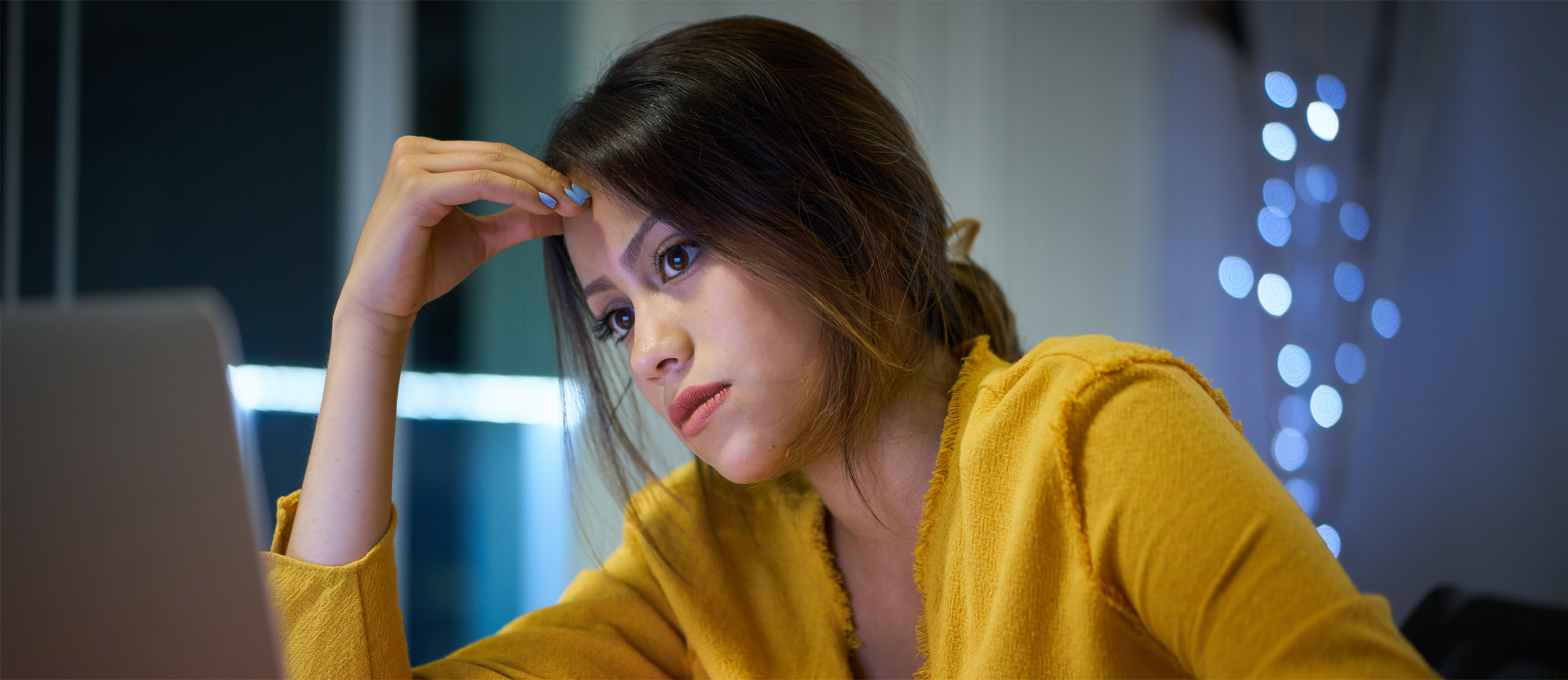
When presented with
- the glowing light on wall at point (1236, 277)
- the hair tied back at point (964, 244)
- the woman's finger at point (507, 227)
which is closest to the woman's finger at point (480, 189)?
the woman's finger at point (507, 227)

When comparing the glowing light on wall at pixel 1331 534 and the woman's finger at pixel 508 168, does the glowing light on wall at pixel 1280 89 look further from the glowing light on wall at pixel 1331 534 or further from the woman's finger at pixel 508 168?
the woman's finger at pixel 508 168

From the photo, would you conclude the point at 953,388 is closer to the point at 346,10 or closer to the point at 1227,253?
the point at 1227,253

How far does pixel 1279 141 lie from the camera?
148 cm

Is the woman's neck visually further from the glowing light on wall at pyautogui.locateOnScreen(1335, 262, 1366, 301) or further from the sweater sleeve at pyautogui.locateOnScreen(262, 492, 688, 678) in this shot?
the glowing light on wall at pyautogui.locateOnScreen(1335, 262, 1366, 301)

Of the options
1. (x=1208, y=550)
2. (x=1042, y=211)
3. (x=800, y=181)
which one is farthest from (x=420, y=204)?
(x=1042, y=211)

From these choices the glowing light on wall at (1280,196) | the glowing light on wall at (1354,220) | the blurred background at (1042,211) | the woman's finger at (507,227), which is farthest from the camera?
the glowing light on wall at (1280,196)

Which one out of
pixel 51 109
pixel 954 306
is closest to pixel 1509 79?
pixel 954 306

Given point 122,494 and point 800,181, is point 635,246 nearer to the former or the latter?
point 800,181

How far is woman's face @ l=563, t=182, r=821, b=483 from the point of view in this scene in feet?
2.53

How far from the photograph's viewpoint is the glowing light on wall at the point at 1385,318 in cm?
134

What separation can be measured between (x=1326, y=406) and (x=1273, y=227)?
321mm

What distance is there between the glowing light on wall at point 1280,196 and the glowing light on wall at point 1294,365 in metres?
0.23

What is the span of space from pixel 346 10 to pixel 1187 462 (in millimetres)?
2305

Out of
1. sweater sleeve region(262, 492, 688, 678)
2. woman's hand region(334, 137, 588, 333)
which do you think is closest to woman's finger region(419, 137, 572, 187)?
woman's hand region(334, 137, 588, 333)
